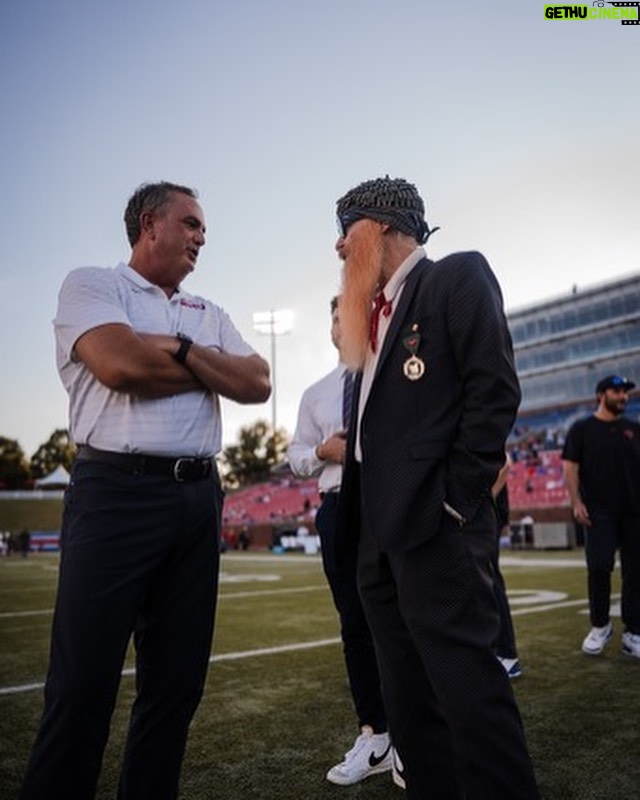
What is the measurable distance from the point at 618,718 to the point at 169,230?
340 cm

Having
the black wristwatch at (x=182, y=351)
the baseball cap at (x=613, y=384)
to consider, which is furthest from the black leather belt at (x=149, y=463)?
the baseball cap at (x=613, y=384)

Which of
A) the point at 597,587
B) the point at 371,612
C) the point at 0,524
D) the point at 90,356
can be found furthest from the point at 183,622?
the point at 0,524

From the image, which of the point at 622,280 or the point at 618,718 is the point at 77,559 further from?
the point at 622,280

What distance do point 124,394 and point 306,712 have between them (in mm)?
2619

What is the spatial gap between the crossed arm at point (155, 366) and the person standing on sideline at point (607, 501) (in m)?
4.24

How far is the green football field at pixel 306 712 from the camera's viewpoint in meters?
3.01

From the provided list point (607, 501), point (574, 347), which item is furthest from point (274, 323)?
point (607, 501)

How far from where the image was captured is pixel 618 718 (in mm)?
3787

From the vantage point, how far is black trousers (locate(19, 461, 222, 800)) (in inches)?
81.1

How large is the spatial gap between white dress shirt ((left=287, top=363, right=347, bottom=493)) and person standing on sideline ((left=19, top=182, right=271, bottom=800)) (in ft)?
4.27

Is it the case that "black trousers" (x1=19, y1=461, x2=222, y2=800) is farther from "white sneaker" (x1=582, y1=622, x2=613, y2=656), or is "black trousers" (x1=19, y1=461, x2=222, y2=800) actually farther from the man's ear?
"white sneaker" (x1=582, y1=622, x2=613, y2=656)

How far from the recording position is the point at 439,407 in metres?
2.08

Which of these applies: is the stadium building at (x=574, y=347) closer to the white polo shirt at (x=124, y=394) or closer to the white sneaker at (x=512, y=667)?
the white sneaker at (x=512, y=667)

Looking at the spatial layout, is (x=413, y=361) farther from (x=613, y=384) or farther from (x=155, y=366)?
(x=613, y=384)
